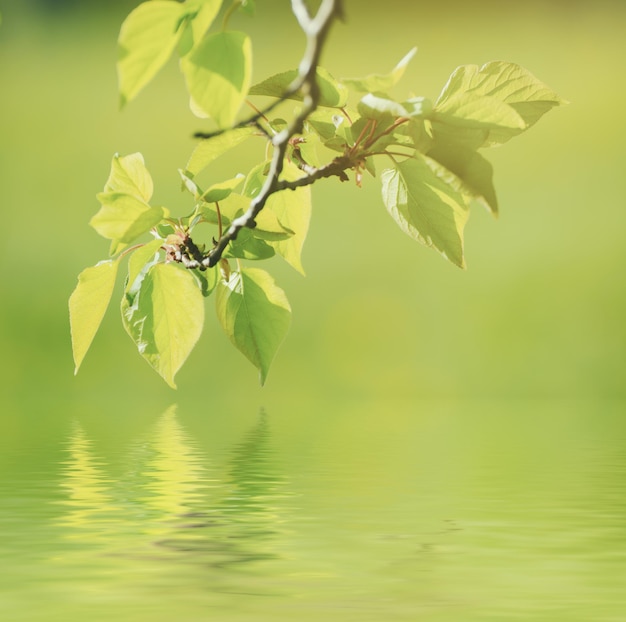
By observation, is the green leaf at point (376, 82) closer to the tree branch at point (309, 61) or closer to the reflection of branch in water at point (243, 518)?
the tree branch at point (309, 61)

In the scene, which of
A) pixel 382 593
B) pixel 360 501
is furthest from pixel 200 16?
pixel 360 501

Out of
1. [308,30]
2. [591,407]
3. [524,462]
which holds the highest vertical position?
[308,30]

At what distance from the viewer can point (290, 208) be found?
51 cm

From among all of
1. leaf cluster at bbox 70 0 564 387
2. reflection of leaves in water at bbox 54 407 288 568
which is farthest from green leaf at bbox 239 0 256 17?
reflection of leaves in water at bbox 54 407 288 568

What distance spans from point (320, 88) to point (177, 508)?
1.43m

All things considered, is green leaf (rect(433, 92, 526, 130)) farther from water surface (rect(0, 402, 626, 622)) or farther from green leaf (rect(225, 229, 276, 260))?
water surface (rect(0, 402, 626, 622))

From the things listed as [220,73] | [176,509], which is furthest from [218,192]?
[176,509]

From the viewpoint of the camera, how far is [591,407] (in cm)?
655

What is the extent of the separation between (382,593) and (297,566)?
0.54ft

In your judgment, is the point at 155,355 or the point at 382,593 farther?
the point at 382,593

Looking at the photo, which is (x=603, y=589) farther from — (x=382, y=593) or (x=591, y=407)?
(x=591, y=407)

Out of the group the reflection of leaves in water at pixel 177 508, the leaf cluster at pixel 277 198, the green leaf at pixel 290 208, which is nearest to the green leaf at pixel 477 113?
the leaf cluster at pixel 277 198

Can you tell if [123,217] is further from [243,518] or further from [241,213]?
[243,518]

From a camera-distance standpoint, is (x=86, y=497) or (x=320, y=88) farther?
(x=86, y=497)
